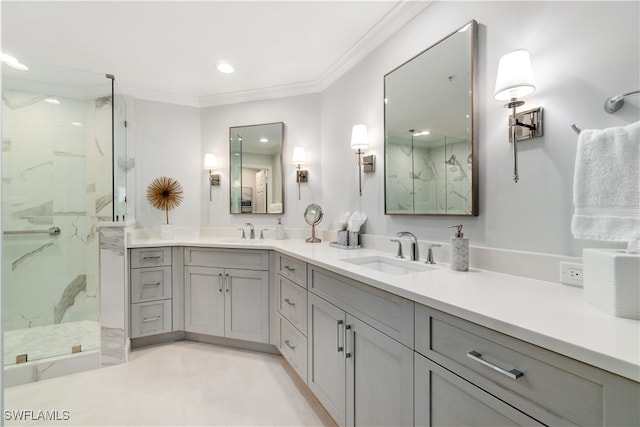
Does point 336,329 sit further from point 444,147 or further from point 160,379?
point 160,379

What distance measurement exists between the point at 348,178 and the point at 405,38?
41.9 inches

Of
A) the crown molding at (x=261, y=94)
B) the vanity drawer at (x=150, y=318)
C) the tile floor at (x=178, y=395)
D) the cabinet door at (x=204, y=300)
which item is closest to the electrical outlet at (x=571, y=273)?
the tile floor at (x=178, y=395)

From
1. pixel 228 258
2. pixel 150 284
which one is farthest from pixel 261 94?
pixel 150 284

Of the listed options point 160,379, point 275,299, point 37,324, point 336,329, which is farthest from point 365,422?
point 37,324

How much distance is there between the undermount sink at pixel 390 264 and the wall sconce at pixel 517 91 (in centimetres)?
64

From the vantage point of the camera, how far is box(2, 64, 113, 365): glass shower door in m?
2.33

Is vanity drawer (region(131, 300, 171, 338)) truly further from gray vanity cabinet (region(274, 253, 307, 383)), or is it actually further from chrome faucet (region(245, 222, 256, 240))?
gray vanity cabinet (region(274, 253, 307, 383))

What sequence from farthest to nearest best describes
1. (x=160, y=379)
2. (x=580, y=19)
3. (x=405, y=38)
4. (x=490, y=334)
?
(x=160, y=379), (x=405, y=38), (x=580, y=19), (x=490, y=334)

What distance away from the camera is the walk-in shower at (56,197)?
233 centimetres

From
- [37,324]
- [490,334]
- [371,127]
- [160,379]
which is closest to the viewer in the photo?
[490,334]

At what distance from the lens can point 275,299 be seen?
2352 millimetres

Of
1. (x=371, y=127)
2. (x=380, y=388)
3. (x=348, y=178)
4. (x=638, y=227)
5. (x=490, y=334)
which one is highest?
(x=371, y=127)

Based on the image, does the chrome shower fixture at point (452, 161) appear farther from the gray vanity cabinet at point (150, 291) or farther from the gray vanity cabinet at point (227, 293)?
the gray vanity cabinet at point (150, 291)

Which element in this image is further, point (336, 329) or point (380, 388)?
point (336, 329)
